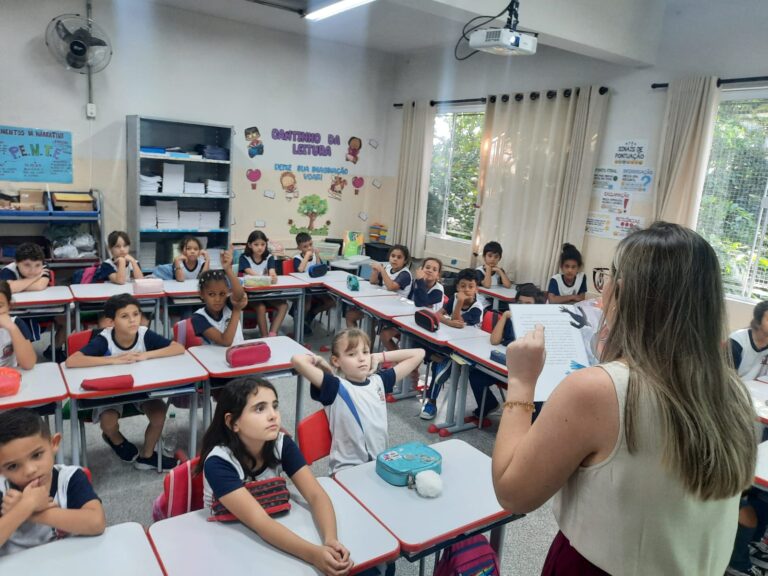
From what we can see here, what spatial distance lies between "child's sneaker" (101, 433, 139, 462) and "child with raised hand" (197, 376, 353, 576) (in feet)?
4.88

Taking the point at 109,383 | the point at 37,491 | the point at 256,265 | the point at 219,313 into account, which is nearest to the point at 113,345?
the point at 109,383

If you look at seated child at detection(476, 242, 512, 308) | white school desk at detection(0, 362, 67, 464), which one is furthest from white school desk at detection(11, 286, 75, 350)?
seated child at detection(476, 242, 512, 308)

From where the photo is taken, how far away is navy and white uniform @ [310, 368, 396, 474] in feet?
6.91

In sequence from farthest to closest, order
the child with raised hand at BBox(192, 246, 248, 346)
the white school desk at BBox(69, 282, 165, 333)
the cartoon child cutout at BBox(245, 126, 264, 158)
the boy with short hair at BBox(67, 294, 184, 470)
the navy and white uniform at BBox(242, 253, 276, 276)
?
the cartoon child cutout at BBox(245, 126, 264, 158) → the navy and white uniform at BBox(242, 253, 276, 276) → the white school desk at BBox(69, 282, 165, 333) → the child with raised hand at BBox(192, 246, 248, 346) → the boy with short hair at BBox(67, 294, 184, 470)

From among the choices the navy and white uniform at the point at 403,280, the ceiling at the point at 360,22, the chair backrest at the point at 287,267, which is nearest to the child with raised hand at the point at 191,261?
the chair backrest at the point at 287,267

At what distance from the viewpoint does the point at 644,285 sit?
0.86 meters

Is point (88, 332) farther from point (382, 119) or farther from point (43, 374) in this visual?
point (382, 119)

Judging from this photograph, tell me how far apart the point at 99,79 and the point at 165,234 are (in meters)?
1.61

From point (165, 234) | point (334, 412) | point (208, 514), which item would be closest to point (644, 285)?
point (208, 514)

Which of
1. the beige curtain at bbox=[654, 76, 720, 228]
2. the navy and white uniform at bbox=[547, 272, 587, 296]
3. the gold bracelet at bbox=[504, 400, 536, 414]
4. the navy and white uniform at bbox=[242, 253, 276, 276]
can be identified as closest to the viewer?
the gold bracelet at bbox=[504, 400, 536, 414]

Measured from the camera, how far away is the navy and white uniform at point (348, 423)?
82.9 inches

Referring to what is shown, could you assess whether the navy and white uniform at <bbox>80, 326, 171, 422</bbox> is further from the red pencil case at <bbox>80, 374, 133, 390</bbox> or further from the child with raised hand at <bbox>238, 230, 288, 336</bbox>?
the child with raised hand at <bbox>238, 230, 288, 336</bbox>

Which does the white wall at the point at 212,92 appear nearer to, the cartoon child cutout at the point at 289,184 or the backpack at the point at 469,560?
the cartoon child cutout at the point at 289,184

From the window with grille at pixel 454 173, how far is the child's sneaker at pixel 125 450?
4.49 meters
